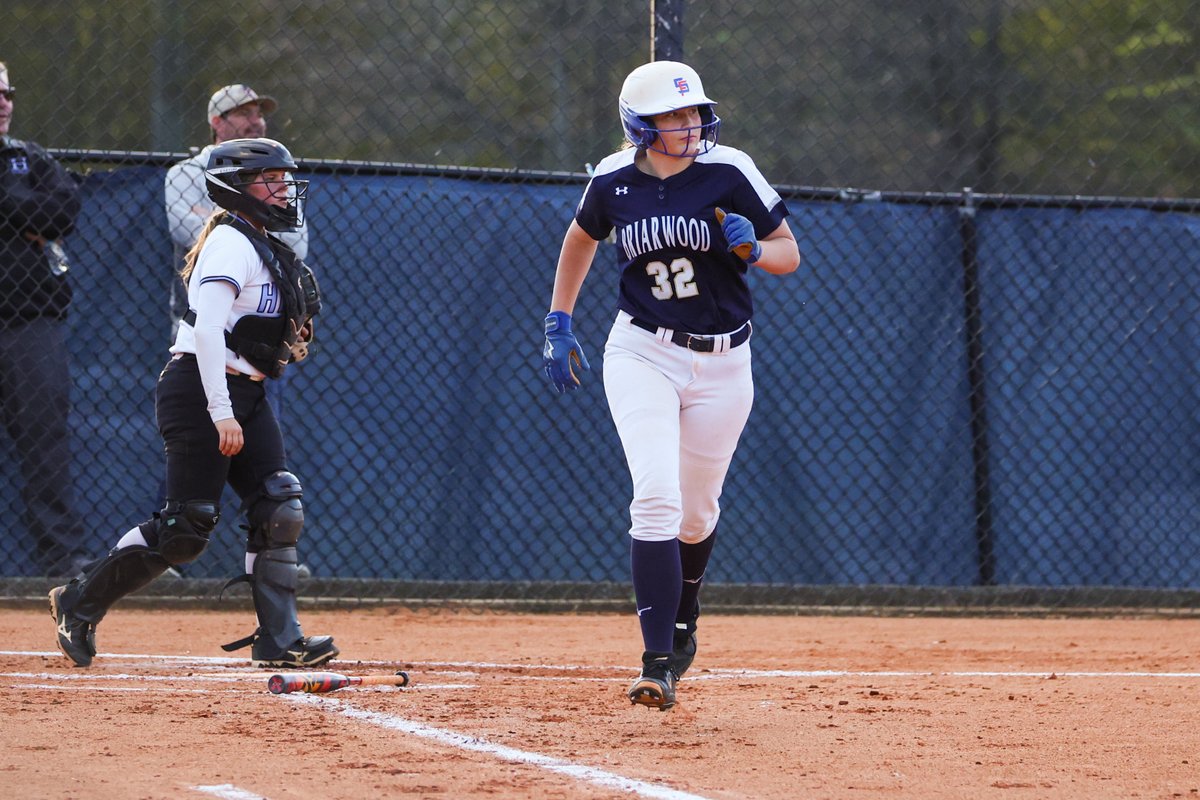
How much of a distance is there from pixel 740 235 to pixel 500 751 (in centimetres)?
160

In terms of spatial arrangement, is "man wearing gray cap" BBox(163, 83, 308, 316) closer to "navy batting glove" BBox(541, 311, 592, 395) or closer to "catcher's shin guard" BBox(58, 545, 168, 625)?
"catcher's shin guard" BBox(58, 545, 168, 625)

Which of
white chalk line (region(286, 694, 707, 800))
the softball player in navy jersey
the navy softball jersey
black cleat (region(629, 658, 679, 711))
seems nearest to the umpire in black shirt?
white chalk line (region(286, 694, 707, 800))

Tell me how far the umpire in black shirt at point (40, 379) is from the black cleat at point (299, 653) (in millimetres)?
2308

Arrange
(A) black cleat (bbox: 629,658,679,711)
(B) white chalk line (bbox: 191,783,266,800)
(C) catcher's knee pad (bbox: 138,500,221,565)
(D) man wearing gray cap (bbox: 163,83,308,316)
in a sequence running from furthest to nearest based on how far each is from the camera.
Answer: (D) man wearing gray cap (bbox: 163,83,308,316) < (C) catcher's knee pad (bbox: 138,500,221,565) < (A) black cleat (bbox: 629,658,679,711) < (B) white chalk line (bbox: 191,783,266,800)

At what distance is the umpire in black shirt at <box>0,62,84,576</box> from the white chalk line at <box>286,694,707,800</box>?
3.02 metres

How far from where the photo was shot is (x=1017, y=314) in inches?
320

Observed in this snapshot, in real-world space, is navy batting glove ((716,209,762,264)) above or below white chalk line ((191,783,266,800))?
above

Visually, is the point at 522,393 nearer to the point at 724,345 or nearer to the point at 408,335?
the point at 408,335

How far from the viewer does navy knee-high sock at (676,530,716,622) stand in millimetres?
5004

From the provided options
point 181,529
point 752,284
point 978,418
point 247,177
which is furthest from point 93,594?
point 978,418

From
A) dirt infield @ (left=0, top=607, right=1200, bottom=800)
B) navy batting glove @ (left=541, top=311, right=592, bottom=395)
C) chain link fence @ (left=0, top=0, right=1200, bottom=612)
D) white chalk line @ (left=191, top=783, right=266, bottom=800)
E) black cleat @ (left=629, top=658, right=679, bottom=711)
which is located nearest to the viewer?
white chalk line @ (left=191, top=783, right=266, bottom=800)

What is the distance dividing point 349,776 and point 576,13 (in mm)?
5259

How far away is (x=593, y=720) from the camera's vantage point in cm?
437

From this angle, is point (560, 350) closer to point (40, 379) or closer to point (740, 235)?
point (740, 235)
